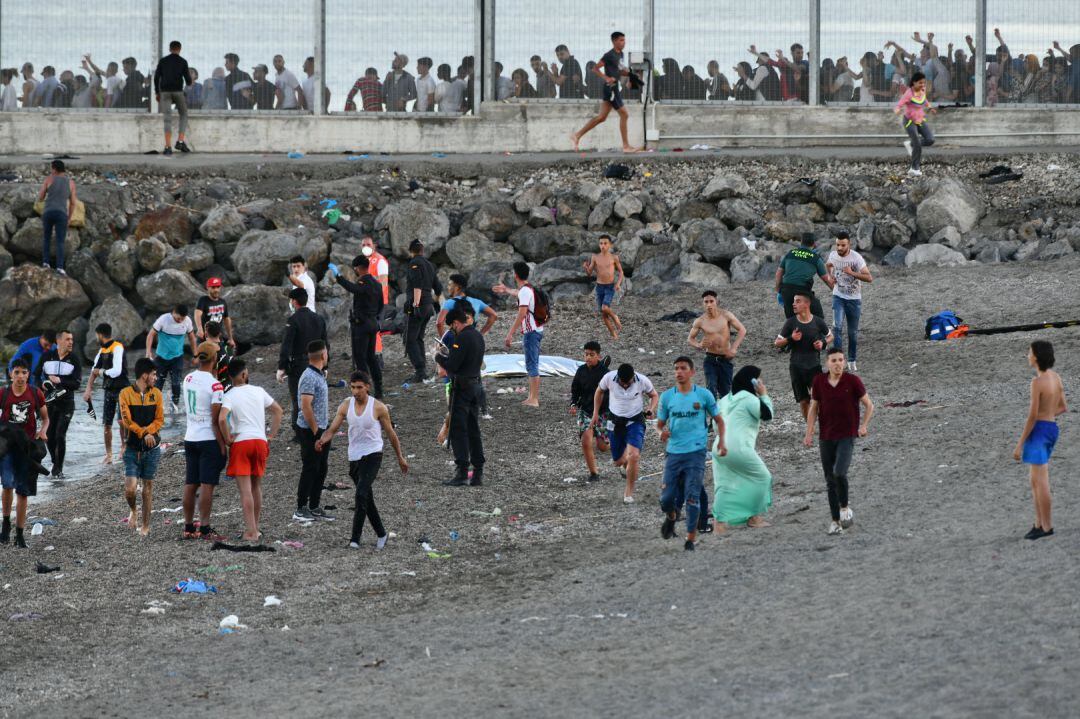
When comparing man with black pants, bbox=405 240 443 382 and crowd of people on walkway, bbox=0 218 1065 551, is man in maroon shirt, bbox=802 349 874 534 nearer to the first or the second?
crowd of people on walkway, bbox=0 218 1065 551

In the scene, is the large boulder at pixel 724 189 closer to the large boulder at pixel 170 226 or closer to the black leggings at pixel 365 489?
the large boulder at pixel 170 226

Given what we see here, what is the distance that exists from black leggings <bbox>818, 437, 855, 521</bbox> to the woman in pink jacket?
51.9ft

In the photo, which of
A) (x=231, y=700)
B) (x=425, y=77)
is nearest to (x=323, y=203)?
(x=425, y=77)

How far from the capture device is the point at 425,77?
95.2ft

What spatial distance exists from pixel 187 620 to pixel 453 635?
6.52 ft

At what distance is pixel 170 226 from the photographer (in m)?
25.3

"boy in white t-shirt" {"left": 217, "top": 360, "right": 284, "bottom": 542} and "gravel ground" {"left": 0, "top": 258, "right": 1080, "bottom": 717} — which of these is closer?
"gravel ground" {"left": 0, "top": 258, "right": 1080, "bottom": 717}

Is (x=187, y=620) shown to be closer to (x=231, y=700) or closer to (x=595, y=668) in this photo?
(x=231, y=700)

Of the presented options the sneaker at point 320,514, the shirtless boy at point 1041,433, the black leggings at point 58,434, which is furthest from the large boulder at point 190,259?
the shirtless boy at point 1041,433

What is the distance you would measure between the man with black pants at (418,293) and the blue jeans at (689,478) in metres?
6.94

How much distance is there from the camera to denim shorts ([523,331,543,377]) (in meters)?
16.8

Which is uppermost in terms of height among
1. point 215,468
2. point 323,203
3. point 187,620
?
point 323,203

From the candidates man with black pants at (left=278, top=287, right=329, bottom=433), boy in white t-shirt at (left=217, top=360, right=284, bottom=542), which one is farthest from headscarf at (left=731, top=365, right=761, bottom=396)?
man with black pants at (left=278, top=287, right=329, bottom=433)

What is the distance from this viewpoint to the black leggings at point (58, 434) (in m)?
15.5
